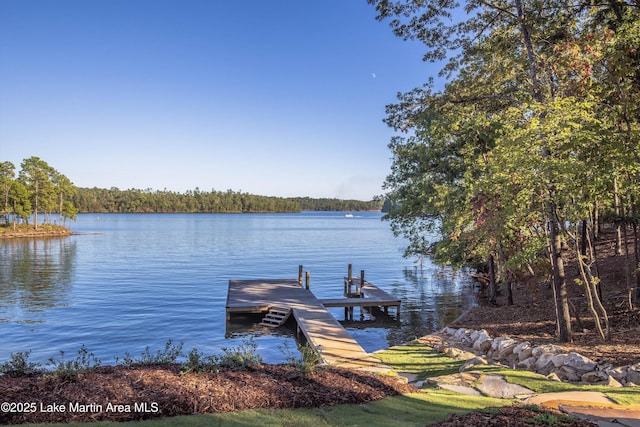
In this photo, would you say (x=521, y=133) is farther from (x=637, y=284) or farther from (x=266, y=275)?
(x=266, y=275)

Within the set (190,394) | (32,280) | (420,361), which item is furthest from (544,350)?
(32,280)

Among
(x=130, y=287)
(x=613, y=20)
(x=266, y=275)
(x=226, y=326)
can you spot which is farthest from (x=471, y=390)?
(x=266, y=275)

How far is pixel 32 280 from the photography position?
33.9m

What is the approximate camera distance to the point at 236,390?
6.31 meters

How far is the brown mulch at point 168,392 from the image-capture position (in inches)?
214

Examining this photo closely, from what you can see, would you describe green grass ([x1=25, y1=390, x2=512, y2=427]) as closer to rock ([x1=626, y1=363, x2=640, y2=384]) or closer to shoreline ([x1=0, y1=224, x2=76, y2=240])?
rock ([x1=626, y1=363, x2=640, y2=384])

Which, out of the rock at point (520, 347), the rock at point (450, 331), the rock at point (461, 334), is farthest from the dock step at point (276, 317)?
the rock at point (520, 347)

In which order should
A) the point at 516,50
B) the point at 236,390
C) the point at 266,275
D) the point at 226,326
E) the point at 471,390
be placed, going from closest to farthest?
1. the point at 236,390
2. the point at 471,390
3. the point at 516,50
4. the point at 226,326
5. the point at 266,275

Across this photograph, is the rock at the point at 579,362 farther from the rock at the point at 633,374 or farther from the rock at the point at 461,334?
the rock at the point at 461,334

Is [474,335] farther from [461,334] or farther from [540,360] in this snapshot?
[540,360]

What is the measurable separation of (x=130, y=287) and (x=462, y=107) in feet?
84.3

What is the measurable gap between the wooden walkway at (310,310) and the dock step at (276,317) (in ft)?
0.90

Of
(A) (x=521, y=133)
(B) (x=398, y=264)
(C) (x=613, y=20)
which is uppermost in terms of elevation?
(C) (x=613, y=20)

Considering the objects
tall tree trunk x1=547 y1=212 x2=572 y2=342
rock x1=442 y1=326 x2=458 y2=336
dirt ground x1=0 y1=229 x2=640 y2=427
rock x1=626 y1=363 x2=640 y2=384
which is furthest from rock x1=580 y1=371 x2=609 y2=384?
rock x1=442 y1=326 x2=458 y2=336
